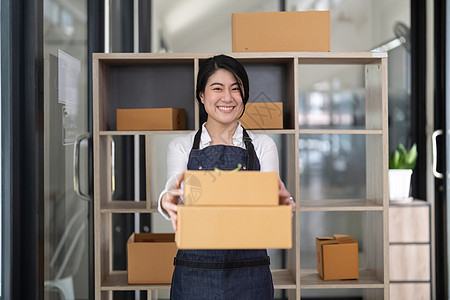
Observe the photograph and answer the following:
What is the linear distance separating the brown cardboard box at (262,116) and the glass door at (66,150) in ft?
2.85

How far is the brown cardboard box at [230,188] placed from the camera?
4.75 ft

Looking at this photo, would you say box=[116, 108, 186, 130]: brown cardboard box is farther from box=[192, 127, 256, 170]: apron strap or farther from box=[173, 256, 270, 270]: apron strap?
box=[173, 256, 270, 270]: apron strap

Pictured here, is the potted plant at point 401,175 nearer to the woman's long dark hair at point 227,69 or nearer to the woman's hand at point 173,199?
the woman's long dark hair at point 227,69

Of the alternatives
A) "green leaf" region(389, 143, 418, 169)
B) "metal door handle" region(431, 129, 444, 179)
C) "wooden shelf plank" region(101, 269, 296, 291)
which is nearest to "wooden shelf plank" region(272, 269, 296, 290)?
"wooden shelf plank" region(101, 269, 296, 291)

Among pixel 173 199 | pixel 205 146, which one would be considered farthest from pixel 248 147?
pixel 173 199

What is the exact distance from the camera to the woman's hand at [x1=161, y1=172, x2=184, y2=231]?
1556 mm

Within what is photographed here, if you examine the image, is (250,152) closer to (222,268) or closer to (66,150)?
(222,268)

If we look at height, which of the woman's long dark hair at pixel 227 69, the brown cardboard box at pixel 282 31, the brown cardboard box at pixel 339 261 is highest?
the brown cardboard box at pixel 282 31

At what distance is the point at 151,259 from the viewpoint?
8.01 ft

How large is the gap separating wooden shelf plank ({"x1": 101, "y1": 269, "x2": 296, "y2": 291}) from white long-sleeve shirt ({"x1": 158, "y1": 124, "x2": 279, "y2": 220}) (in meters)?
0.82

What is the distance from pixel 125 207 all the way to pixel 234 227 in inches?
45.9

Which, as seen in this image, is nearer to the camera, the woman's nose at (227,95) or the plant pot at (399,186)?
the woman's nose at (227,95)

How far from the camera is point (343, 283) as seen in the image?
2.47 m

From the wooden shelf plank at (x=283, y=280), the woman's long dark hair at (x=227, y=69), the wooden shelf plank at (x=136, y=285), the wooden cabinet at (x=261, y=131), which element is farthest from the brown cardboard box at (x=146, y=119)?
the wooden shelf plank at (x=283, y=280)
